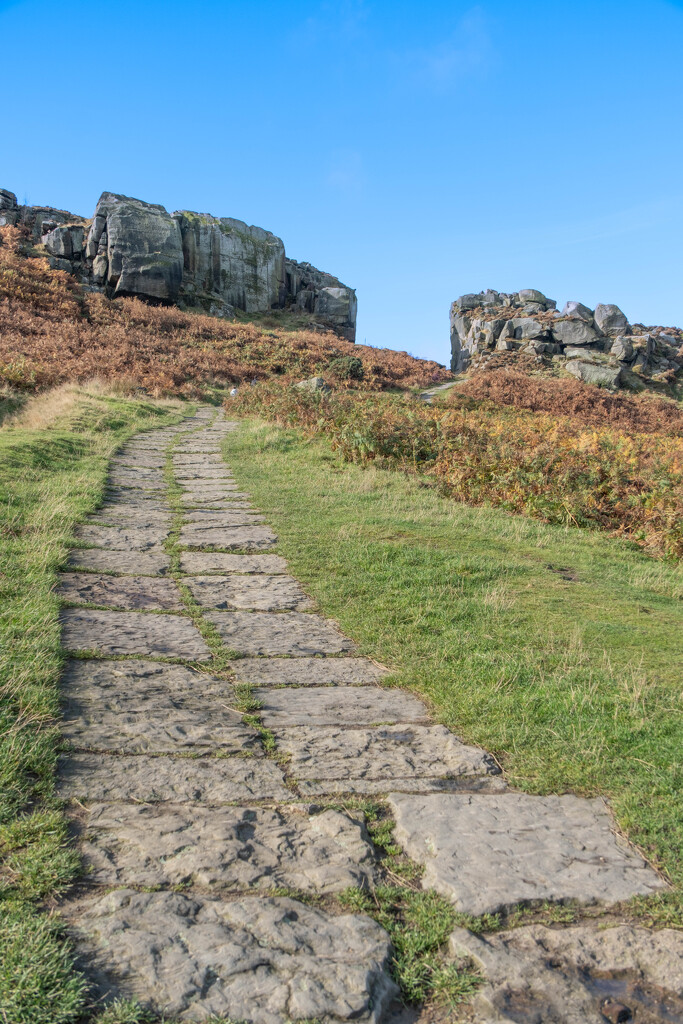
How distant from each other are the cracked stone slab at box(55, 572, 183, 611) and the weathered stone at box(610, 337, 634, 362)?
35.5 m

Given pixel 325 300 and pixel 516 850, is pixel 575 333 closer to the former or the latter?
pixel 325 300

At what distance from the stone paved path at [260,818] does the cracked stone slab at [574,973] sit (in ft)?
0.07

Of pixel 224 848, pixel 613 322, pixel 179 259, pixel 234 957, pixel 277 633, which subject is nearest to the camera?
pixel 234 957

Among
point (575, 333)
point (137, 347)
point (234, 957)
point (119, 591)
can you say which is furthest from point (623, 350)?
point (234, 957)

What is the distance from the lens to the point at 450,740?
373 cm

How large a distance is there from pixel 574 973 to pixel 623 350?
38.3 m

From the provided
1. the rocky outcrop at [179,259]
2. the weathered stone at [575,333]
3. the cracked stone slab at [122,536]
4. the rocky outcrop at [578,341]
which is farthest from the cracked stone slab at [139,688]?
the weathered stone at [575,333]

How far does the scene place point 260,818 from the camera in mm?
2910

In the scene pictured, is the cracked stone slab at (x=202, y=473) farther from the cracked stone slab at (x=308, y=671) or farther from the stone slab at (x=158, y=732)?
the stone slab at (x=158, y=732)

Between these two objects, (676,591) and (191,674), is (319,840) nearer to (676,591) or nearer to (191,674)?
(191,674)

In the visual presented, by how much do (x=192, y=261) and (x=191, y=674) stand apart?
42381 mm

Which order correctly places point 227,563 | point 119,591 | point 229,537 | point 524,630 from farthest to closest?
point 229,537 → point 227,563 → point 119,591 → point 524,630

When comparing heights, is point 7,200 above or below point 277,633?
above

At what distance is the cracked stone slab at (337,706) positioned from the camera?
12.6ft
